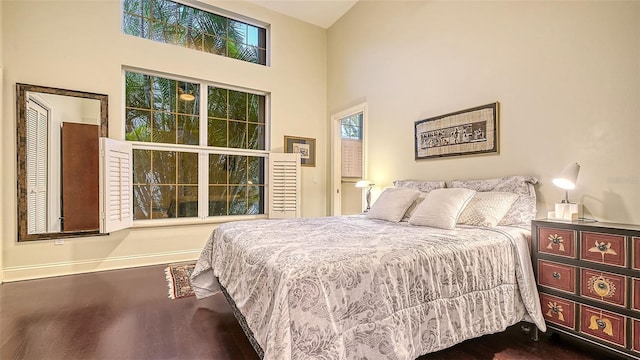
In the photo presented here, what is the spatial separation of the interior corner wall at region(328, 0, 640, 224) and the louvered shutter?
10.7 ft

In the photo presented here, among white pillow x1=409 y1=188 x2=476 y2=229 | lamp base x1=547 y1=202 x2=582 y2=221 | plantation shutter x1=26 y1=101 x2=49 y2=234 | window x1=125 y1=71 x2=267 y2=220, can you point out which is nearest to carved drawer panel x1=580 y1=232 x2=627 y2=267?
lamp base x1=547 y1=202 x2=582 y2=221

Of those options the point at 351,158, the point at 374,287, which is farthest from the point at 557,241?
the point at 351,158

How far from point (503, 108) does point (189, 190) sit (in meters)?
4.00

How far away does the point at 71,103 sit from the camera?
3.50 meters

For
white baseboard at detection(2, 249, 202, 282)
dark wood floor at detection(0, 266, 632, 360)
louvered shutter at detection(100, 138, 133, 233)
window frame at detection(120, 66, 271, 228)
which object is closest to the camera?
dark wood floor at detection(0, 266, 632, 360)

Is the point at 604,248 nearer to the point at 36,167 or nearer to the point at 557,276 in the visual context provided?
the point at 557,276

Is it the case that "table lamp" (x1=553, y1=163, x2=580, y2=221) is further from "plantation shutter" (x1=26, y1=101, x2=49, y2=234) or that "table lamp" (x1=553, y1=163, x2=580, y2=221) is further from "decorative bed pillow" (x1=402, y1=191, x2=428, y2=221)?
"plantation shutter" (x1=26, y1=101, x2=49, y2=234)

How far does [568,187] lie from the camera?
6.74ft

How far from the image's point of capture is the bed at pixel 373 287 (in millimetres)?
1285

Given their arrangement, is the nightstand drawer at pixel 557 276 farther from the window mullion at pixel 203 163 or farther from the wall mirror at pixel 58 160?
the wall mirror at pixel 58 160

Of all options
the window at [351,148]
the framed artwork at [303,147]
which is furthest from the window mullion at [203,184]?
the window at [351,148]

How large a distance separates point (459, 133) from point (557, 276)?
157 centimetres

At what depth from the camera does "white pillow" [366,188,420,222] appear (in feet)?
9.39

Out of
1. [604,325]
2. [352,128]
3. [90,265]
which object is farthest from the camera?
[352,128]
